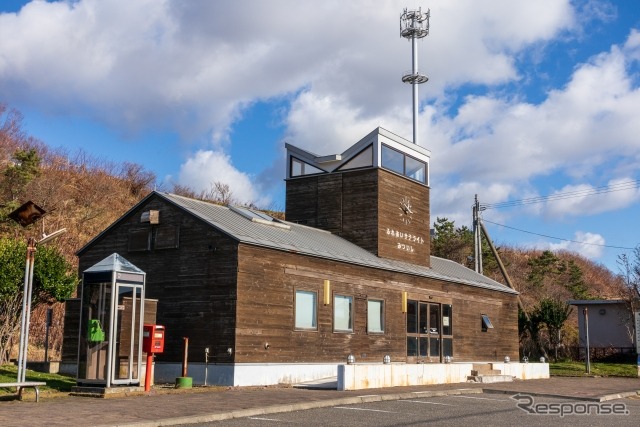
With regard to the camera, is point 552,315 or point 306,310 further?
point 552,315

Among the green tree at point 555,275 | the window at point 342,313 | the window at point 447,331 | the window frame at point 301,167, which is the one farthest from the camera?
the green tree at point 555,275

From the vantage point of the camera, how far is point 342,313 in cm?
2283

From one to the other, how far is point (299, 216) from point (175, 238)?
8.42m

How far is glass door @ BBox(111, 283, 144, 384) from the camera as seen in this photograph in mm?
16602

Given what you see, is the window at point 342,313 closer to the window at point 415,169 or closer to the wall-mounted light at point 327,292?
the wall-mounted light at point 327,292

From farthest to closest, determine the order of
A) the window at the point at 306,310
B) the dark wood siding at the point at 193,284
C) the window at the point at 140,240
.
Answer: the window at the point at 140,240 < the window at the point at 306,310 < the dark wood siding at the point at 193,284

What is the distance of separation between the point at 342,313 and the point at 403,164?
8198 mm

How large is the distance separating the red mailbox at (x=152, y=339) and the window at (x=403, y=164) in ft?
42.4

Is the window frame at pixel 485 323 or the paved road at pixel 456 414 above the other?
the window frame at pixel 485 323

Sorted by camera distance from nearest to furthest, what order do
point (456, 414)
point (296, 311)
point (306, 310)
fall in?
point (456, 414)
point (296, 311)
point (306, 310)

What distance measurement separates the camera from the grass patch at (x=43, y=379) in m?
16.3

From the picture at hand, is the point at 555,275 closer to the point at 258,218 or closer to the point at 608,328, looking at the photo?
the point at 608,328

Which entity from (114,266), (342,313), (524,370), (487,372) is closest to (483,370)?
(487,372)

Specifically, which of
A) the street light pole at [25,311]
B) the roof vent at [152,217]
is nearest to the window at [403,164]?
the roof vent at [152,217]
